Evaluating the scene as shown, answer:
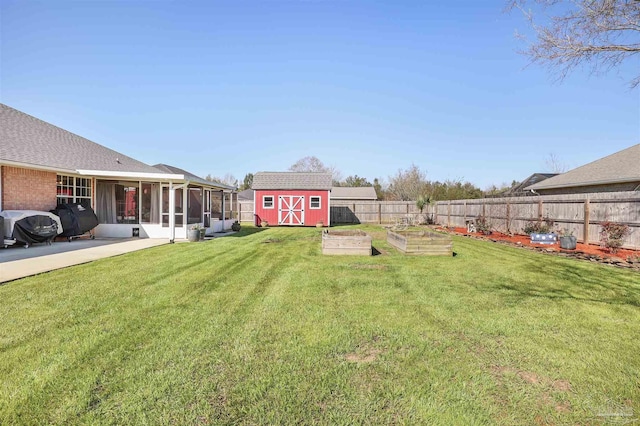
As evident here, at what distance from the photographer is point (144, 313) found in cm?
403

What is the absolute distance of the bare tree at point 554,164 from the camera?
41031 mm

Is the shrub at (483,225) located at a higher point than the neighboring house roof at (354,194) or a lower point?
lower

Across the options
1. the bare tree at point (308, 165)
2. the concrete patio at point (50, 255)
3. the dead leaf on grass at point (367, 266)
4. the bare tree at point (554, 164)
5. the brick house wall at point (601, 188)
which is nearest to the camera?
the concrete patio at point (50, 255)

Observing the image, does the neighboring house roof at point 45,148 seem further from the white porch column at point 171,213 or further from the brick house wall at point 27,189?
the white porch column at point 171,213

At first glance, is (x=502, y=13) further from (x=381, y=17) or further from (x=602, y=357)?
(x=602, y=357)

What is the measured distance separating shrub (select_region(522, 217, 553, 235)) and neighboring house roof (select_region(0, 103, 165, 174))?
17695 mm

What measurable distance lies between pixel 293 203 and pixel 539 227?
14.3 metres

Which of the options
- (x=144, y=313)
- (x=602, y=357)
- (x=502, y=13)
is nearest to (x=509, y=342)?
(x=602, y=357)

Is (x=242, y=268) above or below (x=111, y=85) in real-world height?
below

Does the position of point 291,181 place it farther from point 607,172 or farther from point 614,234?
point 607,172

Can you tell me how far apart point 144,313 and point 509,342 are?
448 cm

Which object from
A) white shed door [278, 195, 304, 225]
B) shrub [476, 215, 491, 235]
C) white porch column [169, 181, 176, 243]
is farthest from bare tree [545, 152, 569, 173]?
white porch column [169, 181, 176, 243]

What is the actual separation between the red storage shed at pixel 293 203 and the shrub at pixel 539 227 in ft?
39.3

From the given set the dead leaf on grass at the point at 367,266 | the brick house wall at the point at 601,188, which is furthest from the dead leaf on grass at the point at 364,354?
the brick house wall at the point at 601,188
